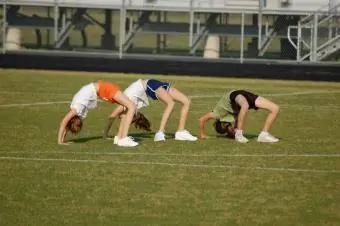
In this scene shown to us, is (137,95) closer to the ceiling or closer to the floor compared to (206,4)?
closer to the floor

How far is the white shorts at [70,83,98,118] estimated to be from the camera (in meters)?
15.1

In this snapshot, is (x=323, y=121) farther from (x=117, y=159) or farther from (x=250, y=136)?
(x=117, y=159)

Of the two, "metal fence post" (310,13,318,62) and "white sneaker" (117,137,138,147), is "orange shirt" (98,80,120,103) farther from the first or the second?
"metal fence post" (310,13,318,62)

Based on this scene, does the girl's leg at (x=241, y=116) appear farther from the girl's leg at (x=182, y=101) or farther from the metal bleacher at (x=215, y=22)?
the metal bleacher at (x=215, y=22)

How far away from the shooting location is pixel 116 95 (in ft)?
50.2

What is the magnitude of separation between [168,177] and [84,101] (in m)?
3.06

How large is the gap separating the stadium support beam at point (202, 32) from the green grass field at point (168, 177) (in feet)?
60.8

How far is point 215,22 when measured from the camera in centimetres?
4047

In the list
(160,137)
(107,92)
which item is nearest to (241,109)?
(160,137)

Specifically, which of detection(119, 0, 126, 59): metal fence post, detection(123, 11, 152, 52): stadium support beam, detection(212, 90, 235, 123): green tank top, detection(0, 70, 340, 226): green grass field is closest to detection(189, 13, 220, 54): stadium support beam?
detection(123, 11, 152, 52): stadium support beam

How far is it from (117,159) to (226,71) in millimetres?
21750

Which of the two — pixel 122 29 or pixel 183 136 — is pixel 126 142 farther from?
pixel 122 29

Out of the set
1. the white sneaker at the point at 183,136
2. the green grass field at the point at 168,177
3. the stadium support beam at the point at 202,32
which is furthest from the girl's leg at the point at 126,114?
the stadium support beam at the point at 202,32

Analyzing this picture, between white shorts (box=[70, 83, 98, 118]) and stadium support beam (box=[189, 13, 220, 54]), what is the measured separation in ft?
75.8
